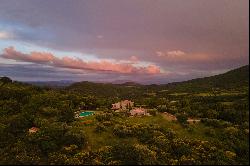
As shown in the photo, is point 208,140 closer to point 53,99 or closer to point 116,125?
point 116,125

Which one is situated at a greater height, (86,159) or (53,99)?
(53,99)

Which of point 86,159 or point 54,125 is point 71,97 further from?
point 86,159

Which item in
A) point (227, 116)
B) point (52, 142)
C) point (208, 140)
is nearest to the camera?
point (52, 142)

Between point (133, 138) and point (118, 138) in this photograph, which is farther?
point (118, 138)

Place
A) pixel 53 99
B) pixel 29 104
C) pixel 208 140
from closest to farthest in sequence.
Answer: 1. pixel 208 140
2. pixel 29 104
3. pixel 53 99

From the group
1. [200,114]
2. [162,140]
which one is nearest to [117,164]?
[162,140]

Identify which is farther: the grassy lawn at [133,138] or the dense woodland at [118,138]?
the grassy lawn at [133,138]

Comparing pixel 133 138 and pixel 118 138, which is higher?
pixel 133 138

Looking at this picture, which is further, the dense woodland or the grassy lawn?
the grassy lawn

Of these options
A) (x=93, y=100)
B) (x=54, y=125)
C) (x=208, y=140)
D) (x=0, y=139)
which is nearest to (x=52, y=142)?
(x=54, y=125)

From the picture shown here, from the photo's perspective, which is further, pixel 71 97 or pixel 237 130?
pixel 71 97
